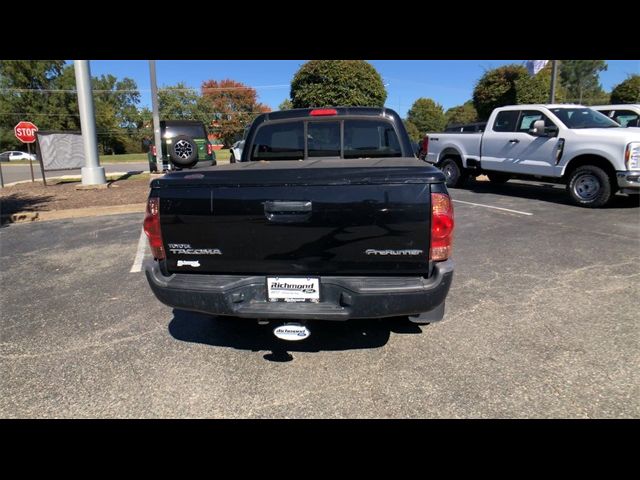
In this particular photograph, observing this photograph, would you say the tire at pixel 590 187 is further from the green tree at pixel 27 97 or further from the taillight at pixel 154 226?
the green tree at pixel 27 97

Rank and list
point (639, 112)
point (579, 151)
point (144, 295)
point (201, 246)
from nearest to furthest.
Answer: point (201, 246) < point (144, 295) < point (579, 151) < point (639, 112)

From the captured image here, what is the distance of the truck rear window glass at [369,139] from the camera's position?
166 inches

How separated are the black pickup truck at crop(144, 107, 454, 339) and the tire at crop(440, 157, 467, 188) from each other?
388 inches

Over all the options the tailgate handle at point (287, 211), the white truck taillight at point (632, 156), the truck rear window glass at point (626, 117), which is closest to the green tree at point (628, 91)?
the truck rear window glass at point (626, 117)

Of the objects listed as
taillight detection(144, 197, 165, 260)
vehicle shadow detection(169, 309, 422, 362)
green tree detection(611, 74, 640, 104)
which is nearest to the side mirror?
vehicle shadow detection(169, 309, 422, 362)

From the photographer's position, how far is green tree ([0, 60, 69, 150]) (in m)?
54.8

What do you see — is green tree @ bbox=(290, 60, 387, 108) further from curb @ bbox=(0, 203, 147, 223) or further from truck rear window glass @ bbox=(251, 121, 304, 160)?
truck rear window glass @ bbox=(251, 121, 304, 160)

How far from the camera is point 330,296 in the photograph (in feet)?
8.82

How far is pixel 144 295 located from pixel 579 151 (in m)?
8.74

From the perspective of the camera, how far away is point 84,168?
1375 cm

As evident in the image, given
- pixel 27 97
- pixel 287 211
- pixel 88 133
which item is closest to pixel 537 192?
pixel 287 211

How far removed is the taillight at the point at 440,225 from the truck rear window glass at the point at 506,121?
8.80m
